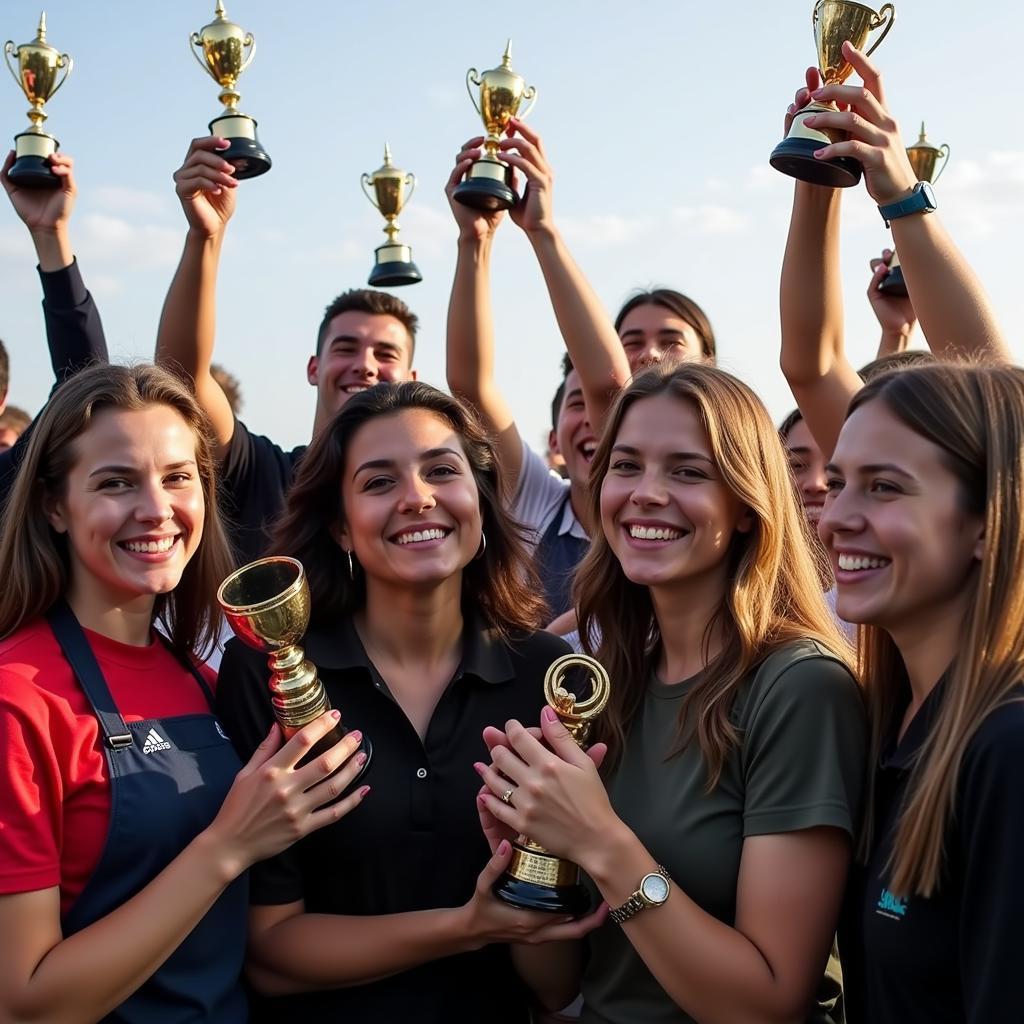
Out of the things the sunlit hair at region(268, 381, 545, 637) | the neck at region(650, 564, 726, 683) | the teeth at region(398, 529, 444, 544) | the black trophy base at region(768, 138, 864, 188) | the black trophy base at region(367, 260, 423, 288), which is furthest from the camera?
the black trophy base at region(367, 260, 423, 288)

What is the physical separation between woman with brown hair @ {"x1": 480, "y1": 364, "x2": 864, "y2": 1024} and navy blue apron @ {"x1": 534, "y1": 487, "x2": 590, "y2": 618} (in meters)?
1.68

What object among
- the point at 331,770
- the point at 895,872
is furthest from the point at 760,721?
the point at 331,770

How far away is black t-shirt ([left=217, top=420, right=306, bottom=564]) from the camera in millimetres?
5672

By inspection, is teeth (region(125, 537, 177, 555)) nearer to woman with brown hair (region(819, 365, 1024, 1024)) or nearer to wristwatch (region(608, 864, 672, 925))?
wristwatch (region(608, 864, 672, 925))

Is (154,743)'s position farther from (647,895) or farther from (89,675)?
(647,895)

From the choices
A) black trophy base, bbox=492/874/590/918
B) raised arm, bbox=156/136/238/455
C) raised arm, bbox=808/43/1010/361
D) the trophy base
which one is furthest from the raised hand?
black trophy base, bbox=492/874/590/918

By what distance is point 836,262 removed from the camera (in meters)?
4.61

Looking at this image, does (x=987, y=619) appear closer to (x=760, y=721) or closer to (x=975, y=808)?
(x=975, y=808)

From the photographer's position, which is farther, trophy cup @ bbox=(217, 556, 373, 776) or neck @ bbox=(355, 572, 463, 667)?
neck @ bbox=(355, 572, 463, 667)

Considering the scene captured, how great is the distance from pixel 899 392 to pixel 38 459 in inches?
97.9

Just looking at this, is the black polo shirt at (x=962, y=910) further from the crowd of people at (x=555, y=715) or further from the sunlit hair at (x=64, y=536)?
the sunlit hair at (x=64, y=536)

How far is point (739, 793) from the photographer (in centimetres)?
337

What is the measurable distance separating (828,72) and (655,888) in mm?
3242

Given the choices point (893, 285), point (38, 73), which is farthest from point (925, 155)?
point (38, 73)
